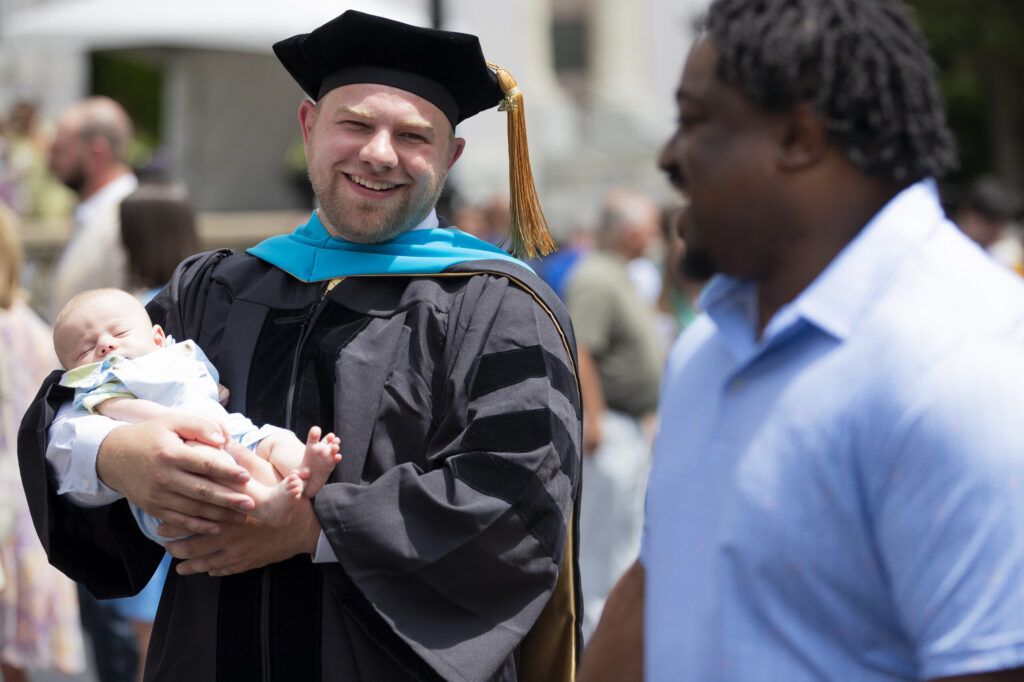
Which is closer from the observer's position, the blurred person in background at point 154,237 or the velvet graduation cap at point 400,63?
the velvet graduation cap at point 400,63

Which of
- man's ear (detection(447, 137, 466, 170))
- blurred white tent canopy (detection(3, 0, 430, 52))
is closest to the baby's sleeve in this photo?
man's ear (detection(447, 137, 466, 170))

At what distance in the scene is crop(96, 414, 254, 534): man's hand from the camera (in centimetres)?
236

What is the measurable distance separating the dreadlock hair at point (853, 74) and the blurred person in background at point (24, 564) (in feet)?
11.1

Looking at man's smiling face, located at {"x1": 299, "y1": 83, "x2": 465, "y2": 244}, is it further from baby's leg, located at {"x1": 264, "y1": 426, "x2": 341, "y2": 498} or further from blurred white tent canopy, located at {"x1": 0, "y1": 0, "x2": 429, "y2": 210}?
blurred white tent canopy, located at {"x1": 0, "y1": 0, "x2": 429, "y2": 210}

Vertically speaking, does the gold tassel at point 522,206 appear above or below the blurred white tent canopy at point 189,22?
above

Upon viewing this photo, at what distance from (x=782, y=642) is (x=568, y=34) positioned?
41087 mm

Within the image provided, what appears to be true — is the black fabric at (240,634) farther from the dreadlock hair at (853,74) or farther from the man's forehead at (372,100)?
the dreadlock hair at (853,74)

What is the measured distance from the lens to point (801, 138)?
1.59 m

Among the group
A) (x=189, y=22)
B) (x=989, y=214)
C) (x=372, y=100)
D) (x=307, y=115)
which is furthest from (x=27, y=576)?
(x=989, y=214)

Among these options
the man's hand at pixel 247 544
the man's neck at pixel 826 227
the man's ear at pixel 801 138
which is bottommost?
the man's hand at pixel 247 544

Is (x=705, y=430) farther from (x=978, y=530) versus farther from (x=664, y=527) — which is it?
(x=978, y=530)

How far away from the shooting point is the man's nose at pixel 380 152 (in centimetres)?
267

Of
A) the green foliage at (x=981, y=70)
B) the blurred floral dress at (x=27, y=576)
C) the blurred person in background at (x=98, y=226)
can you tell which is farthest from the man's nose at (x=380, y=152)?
the green foliage at (x=981, y=70)

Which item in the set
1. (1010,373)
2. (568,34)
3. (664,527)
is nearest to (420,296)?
(664,527)
